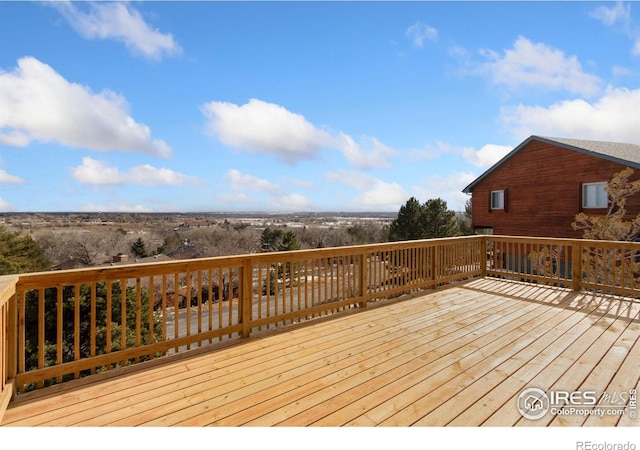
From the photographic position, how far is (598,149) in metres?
11.1

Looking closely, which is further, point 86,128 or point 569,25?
point 86,128

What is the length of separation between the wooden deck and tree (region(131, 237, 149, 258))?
40.9m

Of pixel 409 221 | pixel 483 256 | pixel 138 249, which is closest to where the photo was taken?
pixel 483 256

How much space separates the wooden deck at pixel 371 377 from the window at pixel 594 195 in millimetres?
9495

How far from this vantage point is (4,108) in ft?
27.5

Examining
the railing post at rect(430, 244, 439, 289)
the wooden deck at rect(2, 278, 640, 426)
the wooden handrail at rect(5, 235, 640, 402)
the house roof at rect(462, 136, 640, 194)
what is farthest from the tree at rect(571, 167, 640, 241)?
the railing post at rect(430, 244, 439, 289)

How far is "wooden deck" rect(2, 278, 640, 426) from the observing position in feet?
6.33

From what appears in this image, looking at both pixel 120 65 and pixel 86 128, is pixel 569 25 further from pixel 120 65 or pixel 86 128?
pixel 86 128

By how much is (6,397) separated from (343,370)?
2343 mm

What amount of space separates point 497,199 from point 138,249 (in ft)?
130

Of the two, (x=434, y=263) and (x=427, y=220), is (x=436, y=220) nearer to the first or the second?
(x=427, y=220)

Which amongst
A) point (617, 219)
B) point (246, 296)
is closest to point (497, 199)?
point (617, 219)

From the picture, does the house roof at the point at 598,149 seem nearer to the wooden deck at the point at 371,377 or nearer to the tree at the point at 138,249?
the wooden deck at the point at 371,377
